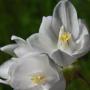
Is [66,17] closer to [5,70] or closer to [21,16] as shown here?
[5,70]

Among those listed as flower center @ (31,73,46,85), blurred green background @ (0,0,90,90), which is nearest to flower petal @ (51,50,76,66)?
flower center @ (31,73,46,85)

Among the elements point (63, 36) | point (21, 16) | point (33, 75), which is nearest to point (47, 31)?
point (63, 36)

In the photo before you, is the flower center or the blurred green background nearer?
the flower center

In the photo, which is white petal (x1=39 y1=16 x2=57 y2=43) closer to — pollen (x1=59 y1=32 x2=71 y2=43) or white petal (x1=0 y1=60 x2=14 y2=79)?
pollen (x1=59 y1=32 x2=71 y2=43)

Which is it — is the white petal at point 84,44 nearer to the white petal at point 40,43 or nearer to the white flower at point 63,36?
the white flower at point 63,36

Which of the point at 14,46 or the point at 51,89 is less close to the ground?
the point at 14,46

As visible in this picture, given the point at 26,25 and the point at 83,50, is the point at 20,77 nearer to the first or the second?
the point at 83,50

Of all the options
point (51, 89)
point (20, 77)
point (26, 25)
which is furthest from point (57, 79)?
point (26, 25)
